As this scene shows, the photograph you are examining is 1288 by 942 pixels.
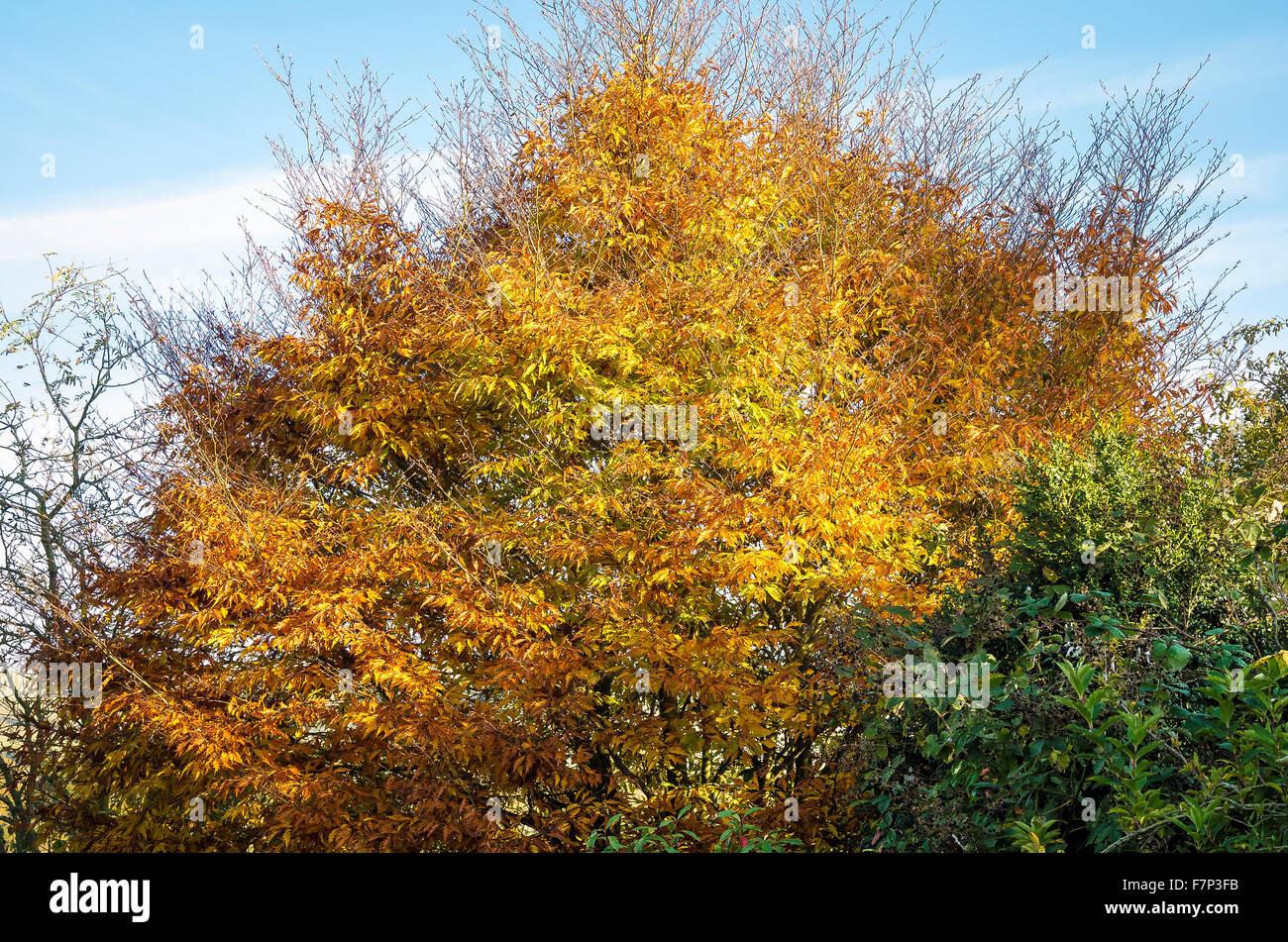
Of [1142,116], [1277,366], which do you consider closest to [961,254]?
[1142,116]

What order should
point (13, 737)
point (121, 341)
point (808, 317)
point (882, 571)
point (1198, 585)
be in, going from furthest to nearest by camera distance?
point (121, 341) → point (13, 737) → point (808, 317) → point (882, 571) → point (1198, 585)

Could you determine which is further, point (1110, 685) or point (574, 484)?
point (574, 484)

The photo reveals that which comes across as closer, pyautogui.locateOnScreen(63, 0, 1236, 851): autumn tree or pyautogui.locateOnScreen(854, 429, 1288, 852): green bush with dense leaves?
pyautogui.locateOnScreen(854, 429, 1288, 852): green bush with dense leaves

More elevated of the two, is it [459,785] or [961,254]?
[961,254]

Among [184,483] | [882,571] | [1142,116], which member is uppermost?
[1142,116]

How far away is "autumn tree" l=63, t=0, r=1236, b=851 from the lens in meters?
7.00

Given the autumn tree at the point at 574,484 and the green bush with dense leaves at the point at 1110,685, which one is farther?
the autumn tree at the point at 574,484

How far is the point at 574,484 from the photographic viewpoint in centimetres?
763

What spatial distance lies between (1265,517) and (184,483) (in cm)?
740

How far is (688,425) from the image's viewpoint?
743cm

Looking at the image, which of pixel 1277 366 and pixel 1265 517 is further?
pixel 1277 366

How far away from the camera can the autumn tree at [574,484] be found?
7.00 m
